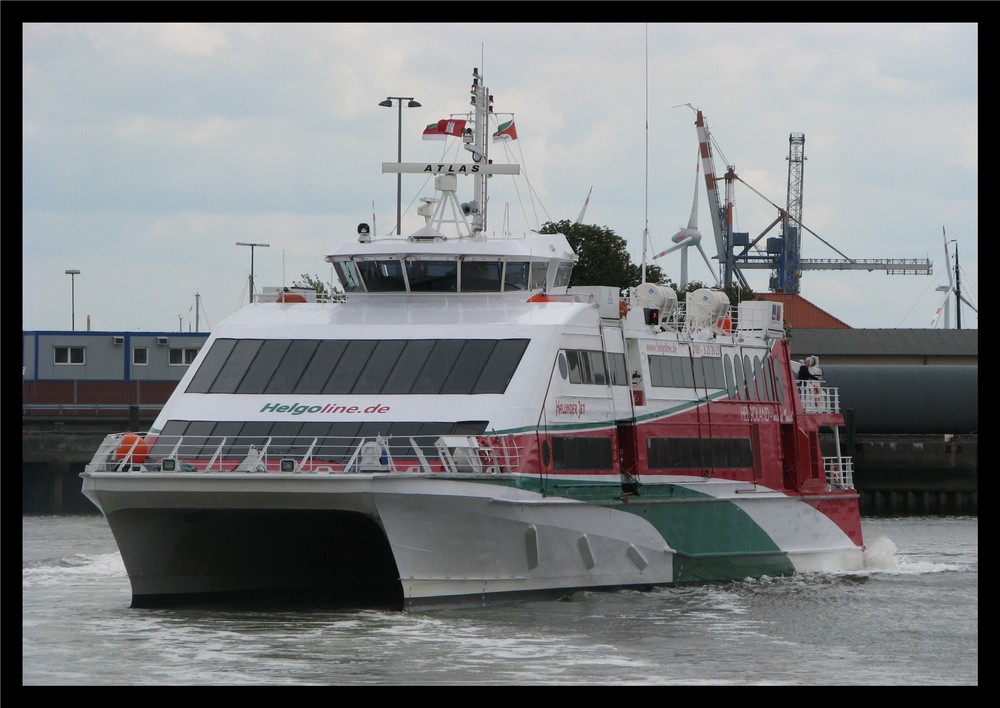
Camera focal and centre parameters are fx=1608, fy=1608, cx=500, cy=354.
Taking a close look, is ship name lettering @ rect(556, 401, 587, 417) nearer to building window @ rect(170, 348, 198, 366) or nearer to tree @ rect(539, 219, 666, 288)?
tree @ rect(539, 219, 666, 288)

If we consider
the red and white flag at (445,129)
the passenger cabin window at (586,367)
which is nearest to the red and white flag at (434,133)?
the red and white flag at (445,129)

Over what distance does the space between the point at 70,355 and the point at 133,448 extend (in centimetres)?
3614

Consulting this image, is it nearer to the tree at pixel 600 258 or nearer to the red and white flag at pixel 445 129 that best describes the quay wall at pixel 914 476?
the tree at pixel 600 258

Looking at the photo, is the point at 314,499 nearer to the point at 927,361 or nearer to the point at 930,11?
the point at 930,11

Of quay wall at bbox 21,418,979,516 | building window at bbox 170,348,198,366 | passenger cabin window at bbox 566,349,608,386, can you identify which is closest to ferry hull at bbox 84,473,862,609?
passenger cabin window at bbox 566,349,608,386

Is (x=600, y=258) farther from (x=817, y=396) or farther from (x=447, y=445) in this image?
(x=447, y=445)

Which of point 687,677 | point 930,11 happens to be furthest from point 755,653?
point 930,11

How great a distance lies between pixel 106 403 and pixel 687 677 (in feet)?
135

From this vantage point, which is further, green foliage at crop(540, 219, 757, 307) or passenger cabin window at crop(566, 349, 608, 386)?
green foliage at crop(540, 219, 757, 307)

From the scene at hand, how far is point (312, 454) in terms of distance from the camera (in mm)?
20406

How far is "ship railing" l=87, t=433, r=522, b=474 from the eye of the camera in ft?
65.1

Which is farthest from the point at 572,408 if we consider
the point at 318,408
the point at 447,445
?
the point at 318,408

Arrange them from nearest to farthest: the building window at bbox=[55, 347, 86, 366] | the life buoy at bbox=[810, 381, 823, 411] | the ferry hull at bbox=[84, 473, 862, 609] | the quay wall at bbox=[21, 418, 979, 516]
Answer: the ferry hull at bbox=[84, 473, 862, 609], the life buoy at bbox=[810, 381, 823, 411], the quay wall at bbox=[21, 418, 979, 516], the building window at bbox=[55, 347, 86, 366]

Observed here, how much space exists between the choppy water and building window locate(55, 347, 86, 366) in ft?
100
